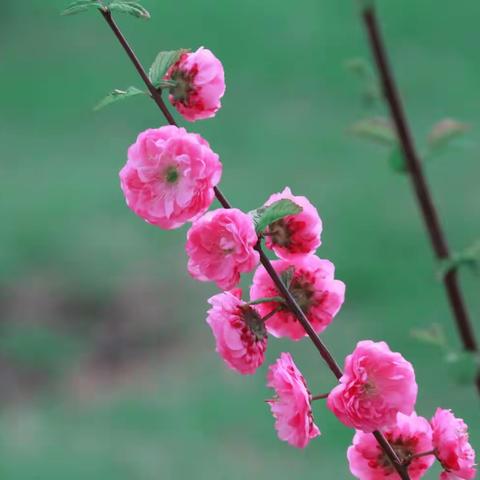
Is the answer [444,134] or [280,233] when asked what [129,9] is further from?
[444,134]

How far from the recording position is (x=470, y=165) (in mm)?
2180

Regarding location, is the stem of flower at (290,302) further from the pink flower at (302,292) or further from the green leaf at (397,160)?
the green leaf at (397,160)

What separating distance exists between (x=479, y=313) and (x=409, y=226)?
0.29 m

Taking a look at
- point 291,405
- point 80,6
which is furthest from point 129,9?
point 291,405

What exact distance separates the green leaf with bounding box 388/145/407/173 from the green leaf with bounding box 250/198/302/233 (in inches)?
5.8

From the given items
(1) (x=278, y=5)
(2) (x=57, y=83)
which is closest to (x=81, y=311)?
(2) (x=57, y=83)

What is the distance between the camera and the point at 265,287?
0.34m

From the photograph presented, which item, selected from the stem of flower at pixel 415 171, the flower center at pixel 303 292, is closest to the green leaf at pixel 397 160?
the stem of flower at pixel 415 171

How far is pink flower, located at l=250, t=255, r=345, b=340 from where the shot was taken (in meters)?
0.34

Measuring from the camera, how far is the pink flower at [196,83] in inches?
12.9

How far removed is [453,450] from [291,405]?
65 millimetres

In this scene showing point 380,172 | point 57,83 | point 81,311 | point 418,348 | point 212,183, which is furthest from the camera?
point 57,83

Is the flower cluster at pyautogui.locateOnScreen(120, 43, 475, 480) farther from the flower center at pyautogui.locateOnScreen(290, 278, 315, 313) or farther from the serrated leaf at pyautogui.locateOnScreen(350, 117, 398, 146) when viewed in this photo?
the serrated leaf at pyautogui.locateOnScreen(350, 117, 398, 146)

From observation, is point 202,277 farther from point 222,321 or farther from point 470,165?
point 470,165
